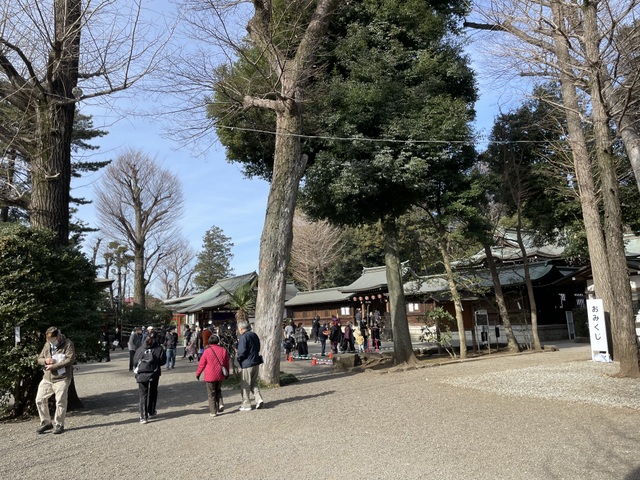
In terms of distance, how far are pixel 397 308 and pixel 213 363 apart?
22.7 feet

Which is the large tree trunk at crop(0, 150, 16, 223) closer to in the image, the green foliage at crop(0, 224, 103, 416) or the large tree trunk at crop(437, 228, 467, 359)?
the green foliage at crop(0, 224, 103, 416)

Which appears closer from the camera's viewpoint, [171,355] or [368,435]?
[368,435]

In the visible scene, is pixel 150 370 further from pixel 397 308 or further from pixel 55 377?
pixel 397 308

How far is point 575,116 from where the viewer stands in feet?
41.8

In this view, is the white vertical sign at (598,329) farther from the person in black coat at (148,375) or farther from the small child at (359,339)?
the small child at (359,339)

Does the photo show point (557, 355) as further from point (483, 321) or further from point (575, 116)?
point (575, 116)

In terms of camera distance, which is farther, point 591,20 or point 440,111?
point 440,111

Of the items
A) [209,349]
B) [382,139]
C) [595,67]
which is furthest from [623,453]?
[382,139]

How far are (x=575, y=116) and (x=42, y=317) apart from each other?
12.9m

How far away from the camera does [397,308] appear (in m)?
13.5

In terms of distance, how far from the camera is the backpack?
7.45 metres

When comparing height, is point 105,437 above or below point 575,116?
below

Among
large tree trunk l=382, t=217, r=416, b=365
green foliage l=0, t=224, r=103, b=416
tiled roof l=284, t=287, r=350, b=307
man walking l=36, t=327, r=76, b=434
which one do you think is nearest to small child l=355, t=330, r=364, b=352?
large tree trunk l=382, t=217, r=416, b=365

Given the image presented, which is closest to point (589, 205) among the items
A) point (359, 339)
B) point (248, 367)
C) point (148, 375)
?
point (248, 367)
